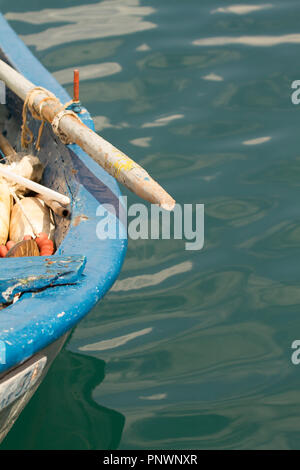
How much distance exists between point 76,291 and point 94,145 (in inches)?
35.3

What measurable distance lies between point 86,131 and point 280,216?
165 centimetres

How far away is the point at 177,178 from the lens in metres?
5.66

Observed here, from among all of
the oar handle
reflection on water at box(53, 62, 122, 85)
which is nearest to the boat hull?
the oar handle

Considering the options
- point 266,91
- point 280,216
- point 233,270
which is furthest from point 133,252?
point 266,91

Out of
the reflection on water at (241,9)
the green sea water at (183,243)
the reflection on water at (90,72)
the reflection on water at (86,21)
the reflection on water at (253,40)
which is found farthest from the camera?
the reflection on water at (241,9)

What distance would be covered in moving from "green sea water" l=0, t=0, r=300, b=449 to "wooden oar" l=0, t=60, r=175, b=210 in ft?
3.41

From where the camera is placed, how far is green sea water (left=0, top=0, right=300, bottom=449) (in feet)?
13.6

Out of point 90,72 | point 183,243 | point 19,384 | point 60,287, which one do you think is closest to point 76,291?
point 60,287

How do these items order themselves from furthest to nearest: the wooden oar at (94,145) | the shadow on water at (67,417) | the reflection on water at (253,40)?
the reflection on water at (253,40) < the shadow on water at (67,417) < the wooden oar at (94,145)

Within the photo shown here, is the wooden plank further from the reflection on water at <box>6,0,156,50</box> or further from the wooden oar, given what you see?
the reflection on water at <box>6,0,156,50</box>

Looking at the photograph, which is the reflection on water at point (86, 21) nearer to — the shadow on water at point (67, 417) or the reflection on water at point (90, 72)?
the reflection on water at point (90, 72)

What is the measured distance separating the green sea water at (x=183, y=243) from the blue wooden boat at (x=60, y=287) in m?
0.61

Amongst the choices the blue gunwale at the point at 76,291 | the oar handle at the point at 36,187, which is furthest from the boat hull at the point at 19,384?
the oar handle at the point at 36,187

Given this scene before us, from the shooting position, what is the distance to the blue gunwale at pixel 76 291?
3211mm
